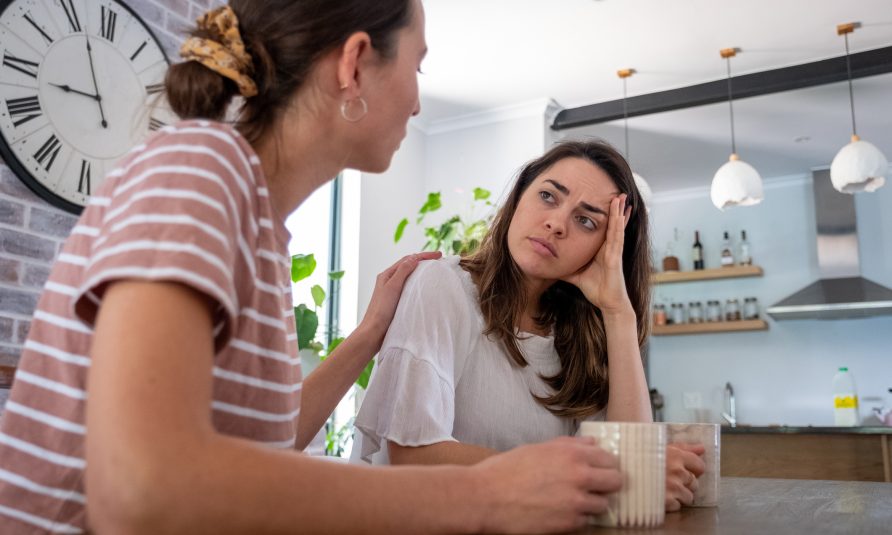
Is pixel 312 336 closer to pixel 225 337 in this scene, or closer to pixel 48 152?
pixel 48 152

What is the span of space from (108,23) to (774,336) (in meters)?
5.43

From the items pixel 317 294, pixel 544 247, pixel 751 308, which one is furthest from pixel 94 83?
pixel 751 308

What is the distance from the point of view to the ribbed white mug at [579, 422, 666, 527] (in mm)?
710

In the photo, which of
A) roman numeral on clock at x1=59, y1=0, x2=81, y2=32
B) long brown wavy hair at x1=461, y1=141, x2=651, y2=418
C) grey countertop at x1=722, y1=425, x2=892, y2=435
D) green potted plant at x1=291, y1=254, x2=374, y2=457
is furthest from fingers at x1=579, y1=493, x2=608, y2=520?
grey countertop at x1=722, y1=425, x2=892, y2=435

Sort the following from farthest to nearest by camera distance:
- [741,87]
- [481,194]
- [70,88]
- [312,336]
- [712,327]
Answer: [712,327], [481,194], [741,87], [312,336], [70,88]

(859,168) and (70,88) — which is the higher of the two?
(859,168)

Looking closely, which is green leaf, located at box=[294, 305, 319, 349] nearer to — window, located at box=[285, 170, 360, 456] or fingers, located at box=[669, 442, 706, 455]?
window, located at box=[285, 170, 360, 456]

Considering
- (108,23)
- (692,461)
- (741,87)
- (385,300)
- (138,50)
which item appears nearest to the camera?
(692,461)

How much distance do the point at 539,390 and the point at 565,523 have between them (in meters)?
0.75

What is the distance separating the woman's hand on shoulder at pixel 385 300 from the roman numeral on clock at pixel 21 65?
5.41 ft

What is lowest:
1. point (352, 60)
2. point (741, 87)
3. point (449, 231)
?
point (352, 60)

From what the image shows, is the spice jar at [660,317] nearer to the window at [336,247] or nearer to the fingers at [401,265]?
the window at [336,247]

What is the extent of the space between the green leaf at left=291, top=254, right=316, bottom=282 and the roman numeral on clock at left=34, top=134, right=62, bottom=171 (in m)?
1.16

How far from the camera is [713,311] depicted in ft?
20.9
